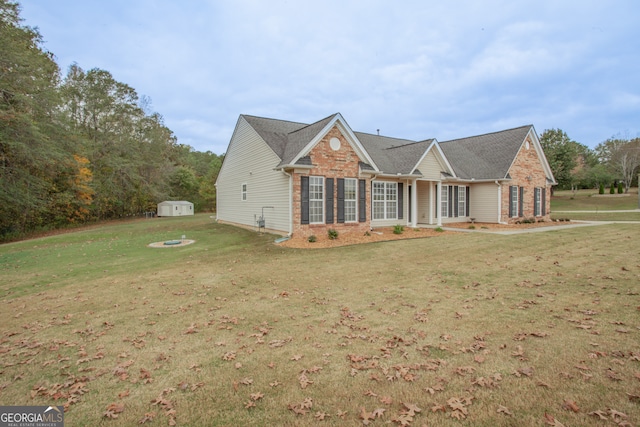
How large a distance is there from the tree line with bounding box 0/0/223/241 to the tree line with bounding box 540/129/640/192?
162 ft

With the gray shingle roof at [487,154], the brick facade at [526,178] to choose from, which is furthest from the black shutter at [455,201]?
the brick facade at [526,178]

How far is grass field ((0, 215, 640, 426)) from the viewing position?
2.81 meters

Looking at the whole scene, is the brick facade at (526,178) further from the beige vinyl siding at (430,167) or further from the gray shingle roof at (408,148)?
the beige vinyl siding at (430,167)

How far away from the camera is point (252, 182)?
1725cm

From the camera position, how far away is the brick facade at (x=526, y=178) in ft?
65.5

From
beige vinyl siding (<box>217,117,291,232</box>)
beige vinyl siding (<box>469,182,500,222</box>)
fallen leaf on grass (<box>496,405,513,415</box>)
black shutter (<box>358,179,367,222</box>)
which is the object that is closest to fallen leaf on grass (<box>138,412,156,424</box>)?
fallen leaf on grass (<box>496,405,513,415</box>)

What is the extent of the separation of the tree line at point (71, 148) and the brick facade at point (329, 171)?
16654 millimetres

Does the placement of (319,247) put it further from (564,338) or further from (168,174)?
(168,174)

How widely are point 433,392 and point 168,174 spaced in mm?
44218

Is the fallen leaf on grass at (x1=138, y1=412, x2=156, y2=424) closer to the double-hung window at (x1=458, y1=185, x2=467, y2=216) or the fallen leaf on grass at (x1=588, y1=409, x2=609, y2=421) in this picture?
the fallen leaf on grass at (x1=588, y1=409, x2=609, y2=421)

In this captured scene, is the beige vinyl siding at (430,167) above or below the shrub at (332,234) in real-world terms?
above

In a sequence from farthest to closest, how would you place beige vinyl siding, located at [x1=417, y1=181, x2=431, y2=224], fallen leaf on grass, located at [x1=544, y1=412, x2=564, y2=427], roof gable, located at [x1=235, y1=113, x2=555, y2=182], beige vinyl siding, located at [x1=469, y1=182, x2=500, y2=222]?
beige vinyl siding, located at [x1=469, y1=182, x2=500, y2=222] → beige vinyl siding, located at [x1=417, y1=181, x2=431, y2=224] → roof gable, located at [x1=235, y1=113, x2=555, y2=182] → fallen leaf on grass, located at [x1=544, y1=412, x2=564, y2=427]

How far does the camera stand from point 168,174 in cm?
4081

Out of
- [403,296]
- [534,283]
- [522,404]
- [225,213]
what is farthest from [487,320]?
→ [225,213]
